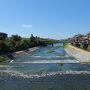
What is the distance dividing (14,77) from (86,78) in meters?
9.29

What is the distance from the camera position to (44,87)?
93.8 ft

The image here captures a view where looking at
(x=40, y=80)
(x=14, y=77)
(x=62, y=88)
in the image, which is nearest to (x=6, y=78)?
(x=14, y=77)

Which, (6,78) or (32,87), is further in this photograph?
(6,78)

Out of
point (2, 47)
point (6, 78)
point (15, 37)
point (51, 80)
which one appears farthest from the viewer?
point (15, 37)

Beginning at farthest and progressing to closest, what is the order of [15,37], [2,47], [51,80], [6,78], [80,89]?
[15,37] < [2,47] < [6,78] < [51,80] < [80,89]

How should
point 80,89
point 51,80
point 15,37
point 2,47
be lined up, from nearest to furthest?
point 80,89 → point 51,80 → point 2,47 → point 15,37

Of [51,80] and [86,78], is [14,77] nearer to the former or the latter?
[51,80]

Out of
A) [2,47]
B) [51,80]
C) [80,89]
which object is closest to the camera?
[80,89]

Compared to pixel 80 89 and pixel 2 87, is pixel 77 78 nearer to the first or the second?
pixel 80 89

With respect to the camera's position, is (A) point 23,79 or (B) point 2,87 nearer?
(B) point 2,87

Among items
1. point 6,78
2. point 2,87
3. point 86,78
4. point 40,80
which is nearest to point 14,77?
point 6,78

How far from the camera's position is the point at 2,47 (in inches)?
3246

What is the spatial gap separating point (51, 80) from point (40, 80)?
1333 millimetres

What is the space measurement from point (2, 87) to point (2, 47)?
54.2 meters
